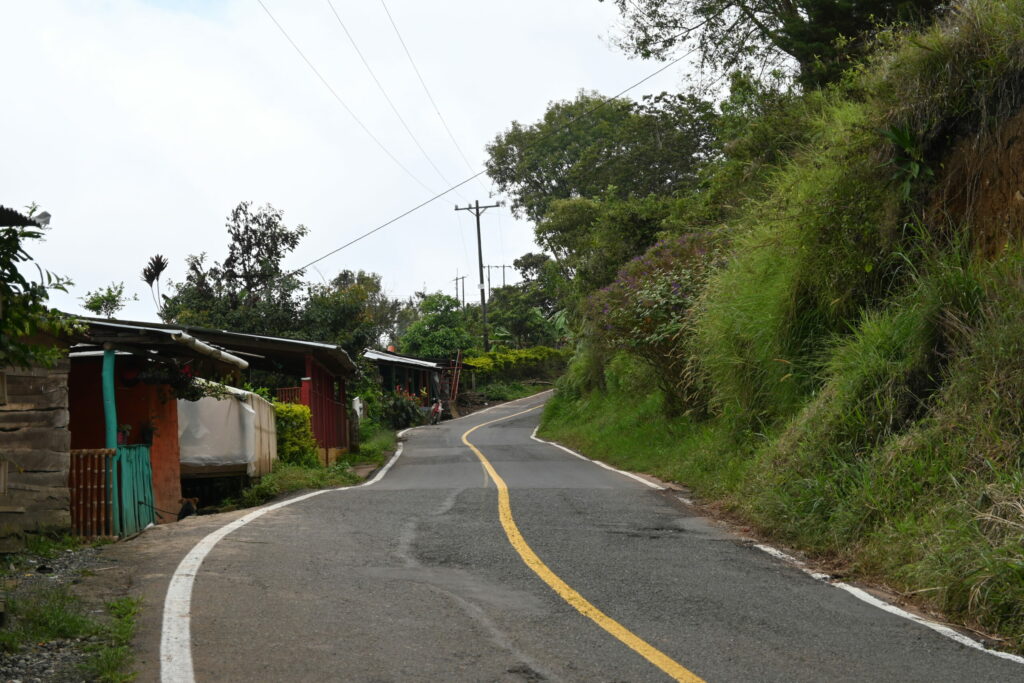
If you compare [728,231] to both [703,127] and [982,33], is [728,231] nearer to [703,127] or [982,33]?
[982,33]

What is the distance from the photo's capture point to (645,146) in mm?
44812

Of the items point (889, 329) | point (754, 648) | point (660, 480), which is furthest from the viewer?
point (660, 480)

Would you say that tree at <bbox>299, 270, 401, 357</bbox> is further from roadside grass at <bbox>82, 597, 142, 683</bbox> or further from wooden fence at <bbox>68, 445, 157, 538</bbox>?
roadside grass at <bbox>82, 597, 142, 683</bbox>

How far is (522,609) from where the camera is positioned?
6344mm

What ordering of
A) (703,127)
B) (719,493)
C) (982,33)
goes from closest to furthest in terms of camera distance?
(982,33)
(719,493)
(703,127)

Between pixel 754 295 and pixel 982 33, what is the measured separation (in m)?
4.32

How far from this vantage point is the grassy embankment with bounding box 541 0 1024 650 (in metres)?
7.52

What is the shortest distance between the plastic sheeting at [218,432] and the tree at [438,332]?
44.5m

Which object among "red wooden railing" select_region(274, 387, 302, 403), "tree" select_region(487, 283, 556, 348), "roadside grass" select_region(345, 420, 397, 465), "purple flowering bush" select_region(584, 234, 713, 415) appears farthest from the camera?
→ "tree" select_region(487, 283, 556, 348)

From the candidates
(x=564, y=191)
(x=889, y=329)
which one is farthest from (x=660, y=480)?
(x=564, y=191)

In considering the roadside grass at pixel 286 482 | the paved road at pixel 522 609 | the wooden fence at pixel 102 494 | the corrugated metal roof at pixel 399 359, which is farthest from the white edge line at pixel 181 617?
the corrugated metal roof at pixel 399 359

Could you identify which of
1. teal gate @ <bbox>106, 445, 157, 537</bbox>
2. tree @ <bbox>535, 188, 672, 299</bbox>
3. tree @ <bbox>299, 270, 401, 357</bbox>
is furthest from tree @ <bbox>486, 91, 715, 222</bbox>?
teal gate @ <bbox>106, 445, 157, 537</bbox>

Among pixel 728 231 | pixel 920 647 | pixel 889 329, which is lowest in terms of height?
pixel 920 647

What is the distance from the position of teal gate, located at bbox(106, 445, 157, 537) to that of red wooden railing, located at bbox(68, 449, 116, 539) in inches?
3.0
